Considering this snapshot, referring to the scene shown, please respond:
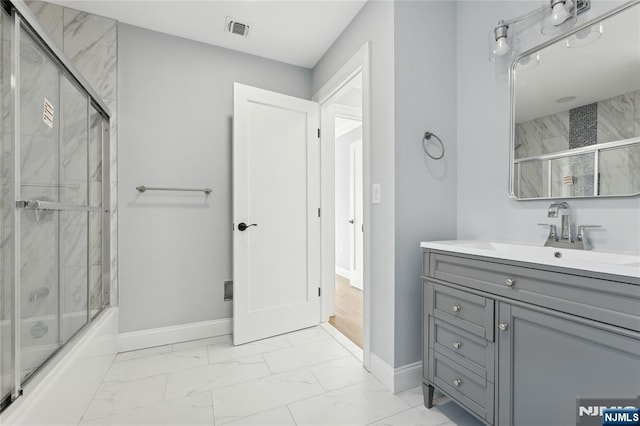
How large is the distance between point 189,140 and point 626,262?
8.85ft

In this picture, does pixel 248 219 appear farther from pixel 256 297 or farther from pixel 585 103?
pixel 585 103

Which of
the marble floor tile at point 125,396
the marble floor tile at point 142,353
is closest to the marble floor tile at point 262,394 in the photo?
the marble floor tile at point 125,396

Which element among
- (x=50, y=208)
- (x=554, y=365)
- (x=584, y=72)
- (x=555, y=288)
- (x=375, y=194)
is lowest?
(x=554, y=365)

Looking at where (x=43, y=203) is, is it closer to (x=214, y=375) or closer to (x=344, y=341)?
(x=214, y=375)

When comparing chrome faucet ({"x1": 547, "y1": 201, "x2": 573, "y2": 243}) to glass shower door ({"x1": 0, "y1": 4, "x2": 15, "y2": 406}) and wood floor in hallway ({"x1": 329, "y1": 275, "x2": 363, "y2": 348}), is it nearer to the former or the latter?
wood floor in hallway ({"x1": 329, "y1": 275, "x2": 363, "y2": 348})

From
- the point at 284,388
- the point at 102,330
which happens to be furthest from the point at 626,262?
the point at 102,330

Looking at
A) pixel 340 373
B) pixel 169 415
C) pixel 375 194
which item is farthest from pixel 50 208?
pixel 340 373

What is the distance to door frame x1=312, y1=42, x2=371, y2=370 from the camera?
1.89 metres

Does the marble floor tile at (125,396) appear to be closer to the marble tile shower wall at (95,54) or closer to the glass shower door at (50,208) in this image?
the glass shower door at (50,208)

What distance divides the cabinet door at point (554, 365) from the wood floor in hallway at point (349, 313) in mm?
1295

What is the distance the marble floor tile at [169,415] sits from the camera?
4.66 feet

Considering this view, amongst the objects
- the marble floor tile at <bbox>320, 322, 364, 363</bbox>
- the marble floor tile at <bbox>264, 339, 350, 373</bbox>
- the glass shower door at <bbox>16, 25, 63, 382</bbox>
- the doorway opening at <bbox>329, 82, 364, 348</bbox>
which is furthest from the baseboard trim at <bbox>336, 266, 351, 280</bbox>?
the glass shower door at <bbox>16, 25, 63, 382</bbox>

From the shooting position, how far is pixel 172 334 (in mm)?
2312

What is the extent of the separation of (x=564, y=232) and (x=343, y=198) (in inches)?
135
